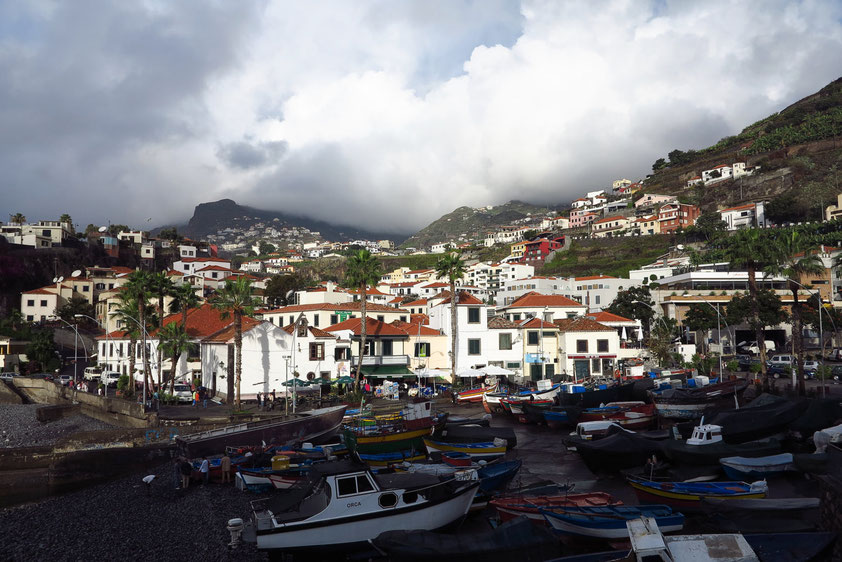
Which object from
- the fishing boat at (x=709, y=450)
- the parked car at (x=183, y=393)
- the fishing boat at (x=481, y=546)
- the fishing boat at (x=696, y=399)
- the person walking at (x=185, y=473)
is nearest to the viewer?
the fishing boat at (x=481, y=546)

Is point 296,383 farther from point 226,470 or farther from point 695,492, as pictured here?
point 695,492

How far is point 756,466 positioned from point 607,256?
11622 cm

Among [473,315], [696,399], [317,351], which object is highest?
[473,315]

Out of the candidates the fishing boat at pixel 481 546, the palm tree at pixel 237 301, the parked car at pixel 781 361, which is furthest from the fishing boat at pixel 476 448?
the parked car at pixel 781 361

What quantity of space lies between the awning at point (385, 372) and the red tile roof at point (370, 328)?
356cm

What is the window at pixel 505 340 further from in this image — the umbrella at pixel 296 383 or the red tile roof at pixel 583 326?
the umbrella at pixel 296 383

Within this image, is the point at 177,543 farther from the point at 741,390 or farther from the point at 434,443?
the point at 741,390

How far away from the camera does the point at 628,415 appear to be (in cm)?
3856

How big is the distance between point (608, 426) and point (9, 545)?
28.8m

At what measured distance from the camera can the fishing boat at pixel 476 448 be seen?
28891mm

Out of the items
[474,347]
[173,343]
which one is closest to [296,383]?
[173,343]

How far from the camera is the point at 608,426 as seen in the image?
34.0m

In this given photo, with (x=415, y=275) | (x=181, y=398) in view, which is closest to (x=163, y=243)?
(x=415, y=275)

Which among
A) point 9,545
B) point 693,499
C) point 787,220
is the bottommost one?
point 9,545
